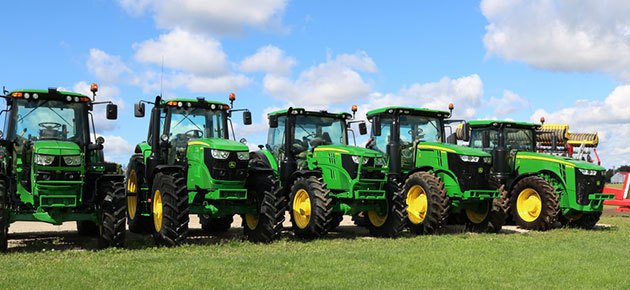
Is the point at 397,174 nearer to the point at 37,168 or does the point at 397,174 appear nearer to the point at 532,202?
the point at 532,202

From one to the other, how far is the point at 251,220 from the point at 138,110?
2.96 meters

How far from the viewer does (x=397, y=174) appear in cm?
1528

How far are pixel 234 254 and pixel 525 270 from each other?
441cm

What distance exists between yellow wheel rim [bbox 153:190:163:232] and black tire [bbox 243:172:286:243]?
1.62m

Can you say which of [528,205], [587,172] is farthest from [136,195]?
[587,172]

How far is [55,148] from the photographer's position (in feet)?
35.9

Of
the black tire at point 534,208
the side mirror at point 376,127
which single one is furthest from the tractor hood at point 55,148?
the black tire at point 534,208

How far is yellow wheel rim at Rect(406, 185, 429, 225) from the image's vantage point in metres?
14.4

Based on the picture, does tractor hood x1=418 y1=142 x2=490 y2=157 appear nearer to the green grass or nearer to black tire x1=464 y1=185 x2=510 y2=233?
black tire x1=464 y1=185 x2=510 y2=233

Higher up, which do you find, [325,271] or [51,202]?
[51,202]

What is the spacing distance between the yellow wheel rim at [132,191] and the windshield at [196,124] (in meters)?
1.47

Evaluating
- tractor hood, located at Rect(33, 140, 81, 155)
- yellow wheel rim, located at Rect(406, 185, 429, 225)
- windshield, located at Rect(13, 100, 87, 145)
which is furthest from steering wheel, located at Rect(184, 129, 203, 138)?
yellow wheel rim, located at Rect(406, 185, 429, 225)

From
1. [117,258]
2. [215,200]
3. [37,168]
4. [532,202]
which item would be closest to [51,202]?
[37,168]

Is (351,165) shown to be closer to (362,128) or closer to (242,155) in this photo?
(362,128)
